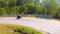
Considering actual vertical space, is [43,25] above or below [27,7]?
above

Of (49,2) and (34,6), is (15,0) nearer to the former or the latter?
(34,6)

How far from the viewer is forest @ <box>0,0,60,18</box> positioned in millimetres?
39647

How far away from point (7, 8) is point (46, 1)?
9377mm

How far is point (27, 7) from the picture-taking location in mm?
41781

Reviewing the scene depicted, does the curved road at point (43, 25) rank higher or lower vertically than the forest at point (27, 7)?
higher

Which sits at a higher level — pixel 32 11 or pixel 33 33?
pixel 33 33

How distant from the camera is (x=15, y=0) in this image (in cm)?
4353

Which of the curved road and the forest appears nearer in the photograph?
the curved road

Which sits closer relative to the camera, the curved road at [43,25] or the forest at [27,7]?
the curved road at [43,25]

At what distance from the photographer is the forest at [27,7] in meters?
39.6

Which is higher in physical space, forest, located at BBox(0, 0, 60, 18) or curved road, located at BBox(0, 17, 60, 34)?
curved road, located at BBox(0, 17, 60, 34)

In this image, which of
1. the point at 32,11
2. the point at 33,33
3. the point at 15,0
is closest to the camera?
the point at 33,33

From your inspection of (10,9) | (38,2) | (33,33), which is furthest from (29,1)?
(33,33)

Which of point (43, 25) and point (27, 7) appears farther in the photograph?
point (27, 7)
